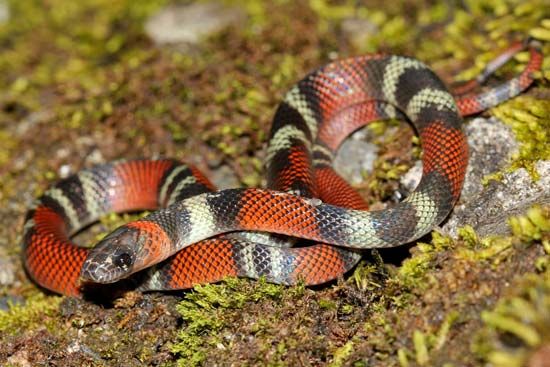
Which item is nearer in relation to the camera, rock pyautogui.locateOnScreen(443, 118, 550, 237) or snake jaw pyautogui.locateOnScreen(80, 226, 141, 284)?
snake jaw pyautogui.locateOnScreen(80, 226, 141, 284)

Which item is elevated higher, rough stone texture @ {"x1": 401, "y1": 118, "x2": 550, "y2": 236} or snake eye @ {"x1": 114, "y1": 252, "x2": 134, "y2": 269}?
rough stone texture @ {"x1": 401, "y1": 118, "x2": 550, "y2": 236}

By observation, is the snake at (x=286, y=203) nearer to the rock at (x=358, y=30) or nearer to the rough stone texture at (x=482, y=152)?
the rough stone texture at (x=482, y=152)

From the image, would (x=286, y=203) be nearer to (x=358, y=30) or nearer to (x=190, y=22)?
(x=358, y=30)

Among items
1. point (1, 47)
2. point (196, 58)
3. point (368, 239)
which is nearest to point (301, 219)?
point (368, 239)

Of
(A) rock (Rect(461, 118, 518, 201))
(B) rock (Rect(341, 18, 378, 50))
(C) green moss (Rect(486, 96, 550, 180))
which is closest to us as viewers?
(C) green moss (Rect(486, 96, 550, 180))

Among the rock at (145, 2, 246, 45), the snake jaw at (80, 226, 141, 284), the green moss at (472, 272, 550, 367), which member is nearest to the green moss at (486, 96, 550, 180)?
the green moss at (472, 272, 550, 367)

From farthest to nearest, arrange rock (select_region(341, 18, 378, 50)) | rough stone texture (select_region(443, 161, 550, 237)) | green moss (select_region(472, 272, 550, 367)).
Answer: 1. rock (select_region(341, 18, 378, 50))
2. rough stone texture (select_region(443, 161, 550, 237))
3. green moss (select_region(472, 272, 550, 367))

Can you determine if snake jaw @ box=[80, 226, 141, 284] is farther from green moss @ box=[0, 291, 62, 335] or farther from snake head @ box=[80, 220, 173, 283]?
green moss @ box=[0, 291, 62, 335]

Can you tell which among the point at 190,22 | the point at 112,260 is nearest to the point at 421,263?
the point at 112,260
